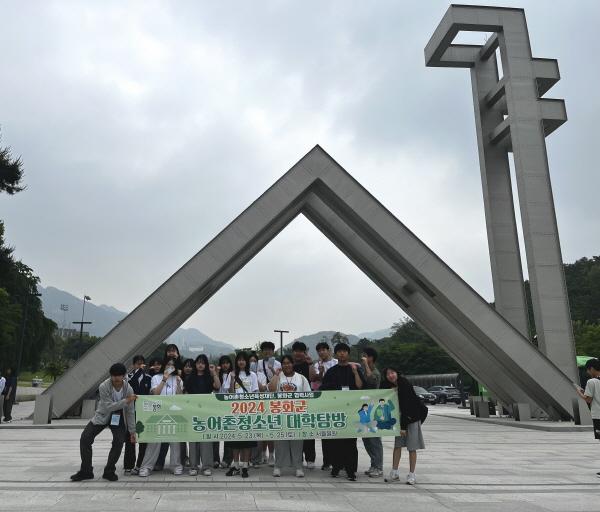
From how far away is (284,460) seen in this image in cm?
805

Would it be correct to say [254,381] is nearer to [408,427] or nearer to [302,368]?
[302,368]

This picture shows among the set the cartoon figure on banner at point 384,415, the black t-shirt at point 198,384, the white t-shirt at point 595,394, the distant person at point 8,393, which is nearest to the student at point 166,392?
the black t-shirt at point 198,384

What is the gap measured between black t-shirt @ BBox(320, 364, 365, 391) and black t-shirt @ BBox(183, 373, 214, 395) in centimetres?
190

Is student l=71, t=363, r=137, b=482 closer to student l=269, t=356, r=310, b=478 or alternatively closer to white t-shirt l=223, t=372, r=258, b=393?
white t-shirt l=223, t=372, r=258, b=393

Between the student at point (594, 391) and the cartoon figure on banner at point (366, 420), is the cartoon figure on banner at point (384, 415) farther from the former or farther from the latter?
the student at point (594, 391)

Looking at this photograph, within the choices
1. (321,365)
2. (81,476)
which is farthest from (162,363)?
(321,365)

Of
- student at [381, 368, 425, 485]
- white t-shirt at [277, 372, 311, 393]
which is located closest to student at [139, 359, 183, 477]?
white t-shirt at [277, 372, 311, 393]

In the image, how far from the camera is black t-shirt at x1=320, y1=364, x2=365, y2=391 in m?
8.35

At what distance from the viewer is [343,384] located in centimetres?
834

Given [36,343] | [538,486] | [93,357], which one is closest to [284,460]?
[538,486]

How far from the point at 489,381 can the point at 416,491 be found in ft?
50.8

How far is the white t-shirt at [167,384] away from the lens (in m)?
8.44

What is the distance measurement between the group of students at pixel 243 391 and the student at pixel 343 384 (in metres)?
0.01

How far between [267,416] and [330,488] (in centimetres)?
148
